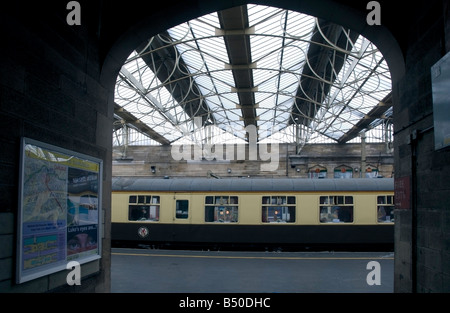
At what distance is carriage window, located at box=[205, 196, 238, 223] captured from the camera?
14.7 m

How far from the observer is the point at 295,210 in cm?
1450

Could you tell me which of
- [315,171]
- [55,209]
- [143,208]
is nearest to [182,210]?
[143,208]

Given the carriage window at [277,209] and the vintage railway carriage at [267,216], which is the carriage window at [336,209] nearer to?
the vintage railway carriage at [267,216]

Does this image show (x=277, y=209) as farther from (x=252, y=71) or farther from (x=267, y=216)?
(x=252, y=71)

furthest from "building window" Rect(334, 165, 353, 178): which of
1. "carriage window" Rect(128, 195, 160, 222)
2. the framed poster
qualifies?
the framed poster

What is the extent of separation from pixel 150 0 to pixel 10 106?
329cm

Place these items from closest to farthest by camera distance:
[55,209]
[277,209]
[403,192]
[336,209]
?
[55,209] < [403,192] < [336,209] < [277,209]

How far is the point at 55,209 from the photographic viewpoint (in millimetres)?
4930

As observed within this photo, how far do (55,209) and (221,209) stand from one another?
33.6ft

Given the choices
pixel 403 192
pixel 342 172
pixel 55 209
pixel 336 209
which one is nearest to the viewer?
pixel 55 209

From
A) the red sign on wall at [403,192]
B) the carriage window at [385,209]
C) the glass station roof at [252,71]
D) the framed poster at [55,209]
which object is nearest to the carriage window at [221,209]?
the carriage window at [385,209]

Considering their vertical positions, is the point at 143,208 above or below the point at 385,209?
below

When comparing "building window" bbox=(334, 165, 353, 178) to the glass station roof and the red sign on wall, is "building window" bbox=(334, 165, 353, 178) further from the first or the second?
the red sign on wall
